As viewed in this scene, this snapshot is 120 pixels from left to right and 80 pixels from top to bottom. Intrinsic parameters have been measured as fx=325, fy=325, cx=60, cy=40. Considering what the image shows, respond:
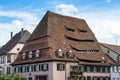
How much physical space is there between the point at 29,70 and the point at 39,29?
10453mm

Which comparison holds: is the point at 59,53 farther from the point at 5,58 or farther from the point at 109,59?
the point at 5,58

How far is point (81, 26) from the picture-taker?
88938 millimetres

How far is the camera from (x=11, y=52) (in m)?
92.2

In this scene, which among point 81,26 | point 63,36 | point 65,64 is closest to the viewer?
point 65,64

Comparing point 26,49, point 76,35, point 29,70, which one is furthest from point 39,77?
point 76,35

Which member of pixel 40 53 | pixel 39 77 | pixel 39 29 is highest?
pixel 39 29

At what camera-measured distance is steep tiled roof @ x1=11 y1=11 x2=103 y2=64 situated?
2923 inches

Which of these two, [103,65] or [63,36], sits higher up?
[63,36]

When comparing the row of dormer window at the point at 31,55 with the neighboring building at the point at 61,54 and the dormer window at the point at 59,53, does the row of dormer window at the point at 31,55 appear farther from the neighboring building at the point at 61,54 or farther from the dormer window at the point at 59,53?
the dormer window at the point at 59,53

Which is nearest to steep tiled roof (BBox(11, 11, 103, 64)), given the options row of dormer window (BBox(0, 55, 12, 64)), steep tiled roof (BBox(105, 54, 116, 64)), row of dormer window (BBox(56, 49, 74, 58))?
row of dormer window (BBox(56, 49, 74, 58))

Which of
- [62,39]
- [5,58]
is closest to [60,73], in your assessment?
[62,39]

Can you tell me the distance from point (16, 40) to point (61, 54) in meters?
24.9

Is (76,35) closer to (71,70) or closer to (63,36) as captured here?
(63,36)

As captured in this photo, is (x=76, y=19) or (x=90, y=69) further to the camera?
(x=76, y=19)
